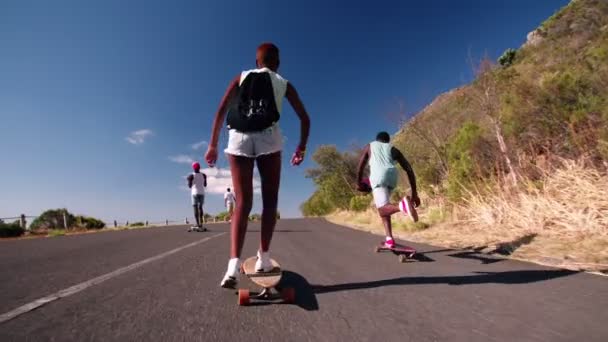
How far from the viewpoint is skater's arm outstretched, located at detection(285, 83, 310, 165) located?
9.12ft

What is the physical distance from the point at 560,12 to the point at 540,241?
60198 mm

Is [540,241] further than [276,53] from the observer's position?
Yes

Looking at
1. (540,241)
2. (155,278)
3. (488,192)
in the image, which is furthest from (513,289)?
(488,192)

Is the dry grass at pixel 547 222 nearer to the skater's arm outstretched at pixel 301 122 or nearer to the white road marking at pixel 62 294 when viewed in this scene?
the skater's arm outstretched at pixel 301 122

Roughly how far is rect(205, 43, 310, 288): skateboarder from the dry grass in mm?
3050

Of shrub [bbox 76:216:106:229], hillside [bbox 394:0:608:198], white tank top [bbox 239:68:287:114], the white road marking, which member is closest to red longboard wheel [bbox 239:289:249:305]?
the white road marking

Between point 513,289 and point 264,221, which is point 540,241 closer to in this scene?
point 513,289

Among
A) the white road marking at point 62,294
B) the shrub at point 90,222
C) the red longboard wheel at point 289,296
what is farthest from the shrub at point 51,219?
the red longboard wheel at point 289,296

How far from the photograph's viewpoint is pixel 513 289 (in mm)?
2320

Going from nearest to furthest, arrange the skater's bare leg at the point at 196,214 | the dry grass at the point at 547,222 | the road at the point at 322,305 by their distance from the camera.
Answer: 1. the road at the point at 322,305
2. the dry grass at the point at 547,222
3. the skater's bare leg at the point at 196,214

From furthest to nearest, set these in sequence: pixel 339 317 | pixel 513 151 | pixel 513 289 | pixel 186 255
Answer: pixel 513 151 → pixel 186 255 → pixel 513 289 → pixel 339 317

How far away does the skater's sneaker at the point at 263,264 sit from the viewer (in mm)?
Answer: 2424

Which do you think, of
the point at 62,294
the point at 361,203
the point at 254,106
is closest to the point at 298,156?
the point at 254,106

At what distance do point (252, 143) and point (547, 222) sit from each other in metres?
4.85
